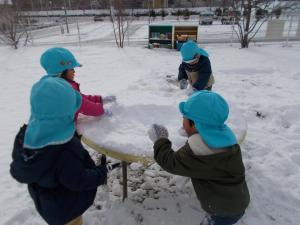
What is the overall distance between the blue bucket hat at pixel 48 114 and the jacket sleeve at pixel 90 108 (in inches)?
33.2

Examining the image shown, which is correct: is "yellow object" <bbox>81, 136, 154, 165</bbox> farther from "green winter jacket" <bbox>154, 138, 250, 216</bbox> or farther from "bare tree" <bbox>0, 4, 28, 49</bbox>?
"bare tree" <bbox>0, 4, 28, 49</bbox>

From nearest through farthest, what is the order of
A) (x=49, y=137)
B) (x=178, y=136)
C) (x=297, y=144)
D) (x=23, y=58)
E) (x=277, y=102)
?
(x=49, y=137) → (x=178, y=136) → (x=297, y=144) → (x=277, y=102) → (x=23, y=58)

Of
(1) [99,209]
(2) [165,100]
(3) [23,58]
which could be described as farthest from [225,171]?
(3) [23,58]

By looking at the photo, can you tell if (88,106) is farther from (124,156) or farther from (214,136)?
(214,136)

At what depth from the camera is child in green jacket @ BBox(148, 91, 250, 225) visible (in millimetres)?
1490

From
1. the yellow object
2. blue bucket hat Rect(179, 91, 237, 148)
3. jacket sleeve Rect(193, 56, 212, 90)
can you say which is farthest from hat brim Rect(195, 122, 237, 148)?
jacket sleeve Rect(193, 56, 212, 90)

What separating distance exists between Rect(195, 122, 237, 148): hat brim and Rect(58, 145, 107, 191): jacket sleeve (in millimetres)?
659

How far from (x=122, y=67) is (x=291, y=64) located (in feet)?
16.0

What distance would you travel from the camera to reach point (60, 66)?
2.34m

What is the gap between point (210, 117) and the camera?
1.47 metres

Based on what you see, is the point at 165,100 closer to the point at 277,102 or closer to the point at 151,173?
the point at 151,173

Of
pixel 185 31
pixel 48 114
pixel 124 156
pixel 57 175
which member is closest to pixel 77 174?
pixel 57 175

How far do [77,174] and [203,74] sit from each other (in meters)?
2.42

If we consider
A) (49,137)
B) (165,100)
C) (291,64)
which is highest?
(49,137)
